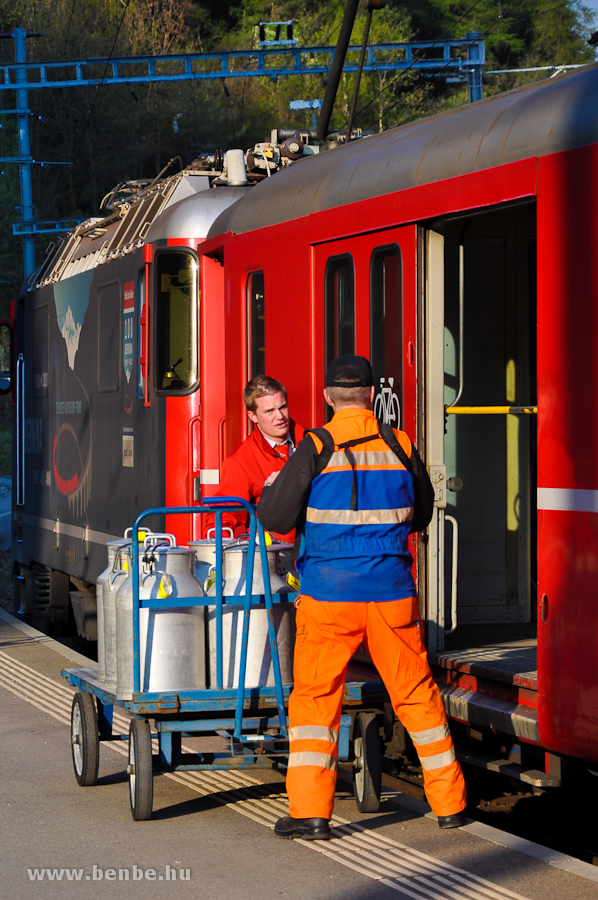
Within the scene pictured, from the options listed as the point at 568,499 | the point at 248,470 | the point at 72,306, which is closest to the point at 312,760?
the point at 568,499

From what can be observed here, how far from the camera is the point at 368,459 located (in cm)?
488

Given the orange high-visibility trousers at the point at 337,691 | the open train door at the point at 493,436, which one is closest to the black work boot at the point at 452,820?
the orange high-visibility trousers at the point at 337,691

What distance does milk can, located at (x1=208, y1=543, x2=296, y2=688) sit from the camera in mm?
5270

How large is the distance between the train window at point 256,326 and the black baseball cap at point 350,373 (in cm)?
225

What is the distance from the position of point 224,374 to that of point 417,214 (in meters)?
3.08

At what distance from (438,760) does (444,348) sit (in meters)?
2.18

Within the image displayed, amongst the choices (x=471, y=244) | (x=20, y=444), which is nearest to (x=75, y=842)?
(x=471, y=244)

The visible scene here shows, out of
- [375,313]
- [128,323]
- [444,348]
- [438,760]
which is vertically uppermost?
[128,323]

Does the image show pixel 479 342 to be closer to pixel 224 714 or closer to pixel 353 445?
pixel 353 445

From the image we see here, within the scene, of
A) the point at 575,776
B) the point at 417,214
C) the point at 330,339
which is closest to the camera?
the point at 575,776

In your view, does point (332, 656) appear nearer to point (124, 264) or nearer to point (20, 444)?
point (124, 264)

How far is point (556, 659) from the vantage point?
4.77m

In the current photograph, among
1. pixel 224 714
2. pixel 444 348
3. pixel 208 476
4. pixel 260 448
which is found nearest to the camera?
pixel 224 714

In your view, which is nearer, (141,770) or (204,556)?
(141,770)
